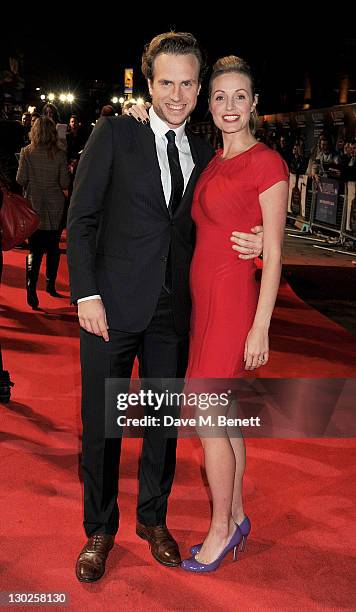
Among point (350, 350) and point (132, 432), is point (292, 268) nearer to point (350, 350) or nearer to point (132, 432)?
point (350, 350)

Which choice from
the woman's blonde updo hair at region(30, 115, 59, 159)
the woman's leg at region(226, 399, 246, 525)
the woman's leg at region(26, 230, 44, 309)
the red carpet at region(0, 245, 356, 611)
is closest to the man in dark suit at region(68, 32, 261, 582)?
the red carpet at region(0, 245, 356, 611)

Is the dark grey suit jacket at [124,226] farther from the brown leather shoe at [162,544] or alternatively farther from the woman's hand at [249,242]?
the brown leather shoe at [162,544]

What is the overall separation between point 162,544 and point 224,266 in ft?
3.43

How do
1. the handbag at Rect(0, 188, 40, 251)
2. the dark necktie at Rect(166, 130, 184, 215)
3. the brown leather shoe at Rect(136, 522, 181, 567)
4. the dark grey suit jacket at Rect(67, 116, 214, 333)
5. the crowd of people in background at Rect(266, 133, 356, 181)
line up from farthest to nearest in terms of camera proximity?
the crowd of people in background at Rect(266, 133, 356, 181)
the handbag at Rect(0, 188, 40, 251)
the brown leather shoe at Rect(136, 522, 181, 567)
the dark necktie at Rect(166, 130, 184, 215)
the dark grey suit jacket at Rect(67, 116, 214, 333)

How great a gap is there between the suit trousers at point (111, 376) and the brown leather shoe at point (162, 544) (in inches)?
6.3

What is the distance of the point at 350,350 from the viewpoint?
5.91 m

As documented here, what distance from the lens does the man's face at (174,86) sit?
249 centimetres

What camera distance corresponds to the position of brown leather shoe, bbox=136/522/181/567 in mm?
2686

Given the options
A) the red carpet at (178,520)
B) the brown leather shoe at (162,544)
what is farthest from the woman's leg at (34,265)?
the brown leather shoe at (162,544)

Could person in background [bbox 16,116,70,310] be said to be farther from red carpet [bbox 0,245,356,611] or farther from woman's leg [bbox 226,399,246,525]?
Result: woman's leg [bbox 226,399,246,525]

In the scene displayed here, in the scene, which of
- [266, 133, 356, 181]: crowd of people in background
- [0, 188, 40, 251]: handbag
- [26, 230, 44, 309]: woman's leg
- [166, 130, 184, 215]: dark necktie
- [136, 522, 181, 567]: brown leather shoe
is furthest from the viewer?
[266, 133, 356, 181]: crowd of people in background

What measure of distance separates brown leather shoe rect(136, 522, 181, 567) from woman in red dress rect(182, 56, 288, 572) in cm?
5

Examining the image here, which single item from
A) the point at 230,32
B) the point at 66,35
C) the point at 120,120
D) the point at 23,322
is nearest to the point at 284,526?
the point at 120,120

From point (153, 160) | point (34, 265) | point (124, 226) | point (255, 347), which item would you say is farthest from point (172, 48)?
point (34, 265)
